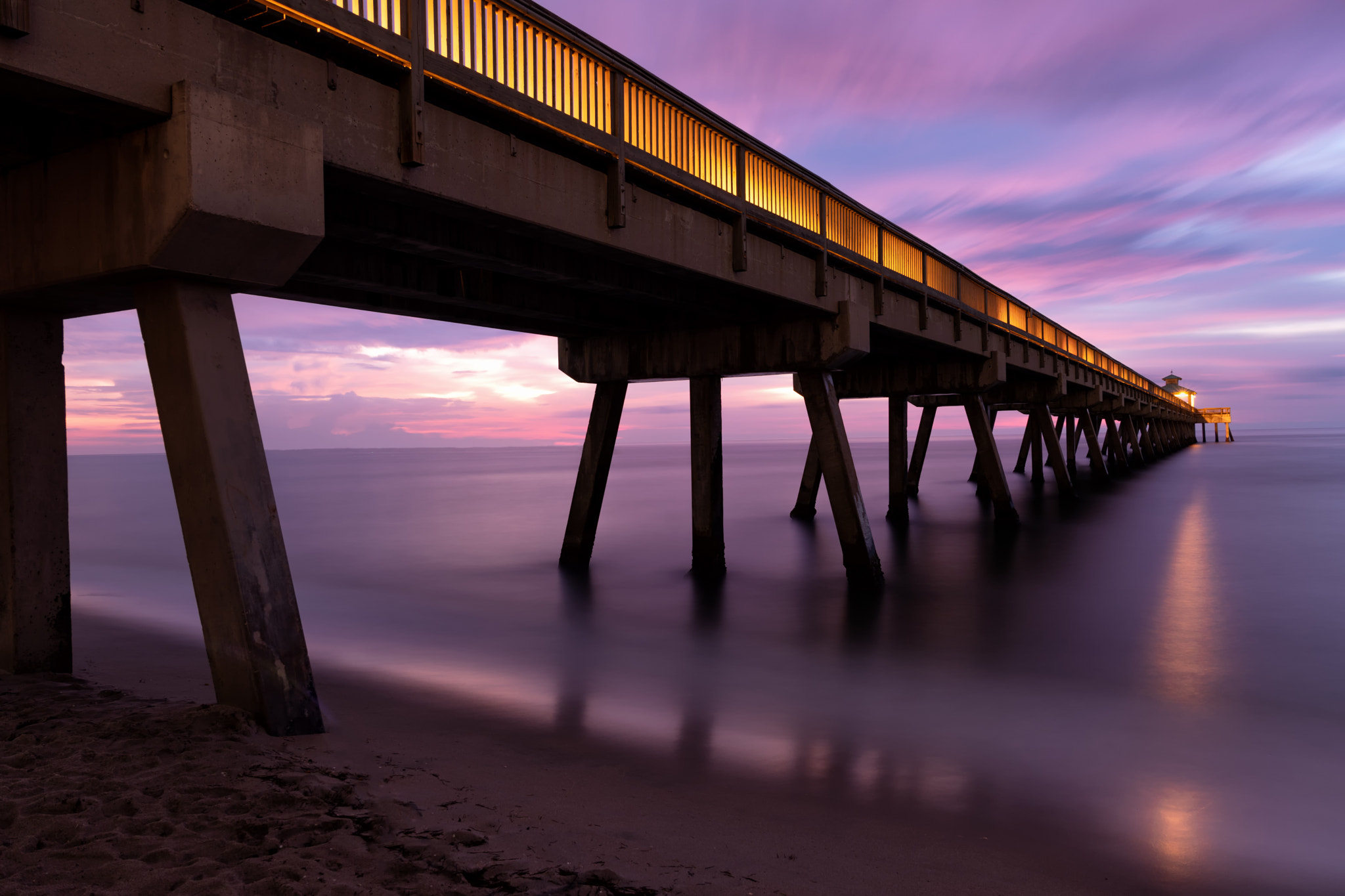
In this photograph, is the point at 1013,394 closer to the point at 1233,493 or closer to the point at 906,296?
the point at 1233,493

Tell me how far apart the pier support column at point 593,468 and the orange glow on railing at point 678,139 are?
5298mm

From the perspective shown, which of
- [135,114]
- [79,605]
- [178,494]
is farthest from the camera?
[79,605]

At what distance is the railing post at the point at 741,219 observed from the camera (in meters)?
10.7

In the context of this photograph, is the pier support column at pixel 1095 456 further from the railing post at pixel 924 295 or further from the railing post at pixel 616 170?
the railing post at pixel 616 170

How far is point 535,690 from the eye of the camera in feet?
27.5

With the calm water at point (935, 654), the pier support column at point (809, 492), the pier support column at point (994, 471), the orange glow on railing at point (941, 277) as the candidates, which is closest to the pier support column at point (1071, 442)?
the calm water at point (935, 654)

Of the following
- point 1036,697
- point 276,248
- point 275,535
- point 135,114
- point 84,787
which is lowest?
point 1036,697

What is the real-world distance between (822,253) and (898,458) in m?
14.8

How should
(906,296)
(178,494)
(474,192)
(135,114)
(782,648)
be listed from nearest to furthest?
(135,114)
(178,494)
(474,192)
(782,648)
(906,296)

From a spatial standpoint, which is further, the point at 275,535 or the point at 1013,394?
the point at 1013,394

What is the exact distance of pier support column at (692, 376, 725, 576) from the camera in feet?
47.0

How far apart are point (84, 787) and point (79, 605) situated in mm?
10696

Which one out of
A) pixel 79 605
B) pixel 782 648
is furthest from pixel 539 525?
pixel 782 648

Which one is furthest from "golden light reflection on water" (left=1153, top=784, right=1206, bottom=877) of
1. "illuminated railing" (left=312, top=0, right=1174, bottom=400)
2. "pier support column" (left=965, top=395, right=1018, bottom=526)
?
"pier support column" (left=965, top=395, right=1018, bottom=526)
